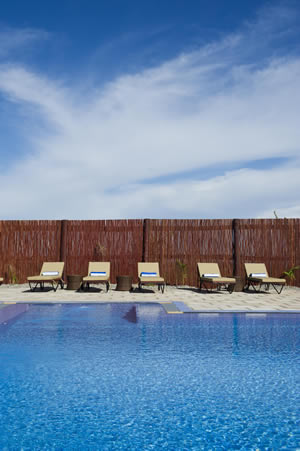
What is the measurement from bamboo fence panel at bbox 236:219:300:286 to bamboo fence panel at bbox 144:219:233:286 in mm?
382

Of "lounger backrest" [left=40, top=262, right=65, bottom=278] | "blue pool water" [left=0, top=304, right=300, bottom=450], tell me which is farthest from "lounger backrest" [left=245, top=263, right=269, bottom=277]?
"lounger backrest" [left=40, top=262, right=65, bottom=278]

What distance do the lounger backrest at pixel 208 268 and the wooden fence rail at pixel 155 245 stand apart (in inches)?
32.7

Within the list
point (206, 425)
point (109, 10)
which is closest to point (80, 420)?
point (206, 425)

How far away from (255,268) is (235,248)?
1.06m

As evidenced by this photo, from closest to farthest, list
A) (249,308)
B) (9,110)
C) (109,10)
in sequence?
(249,308) < (109,10) < (9,110)

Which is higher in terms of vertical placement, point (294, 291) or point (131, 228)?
point (131, 228)

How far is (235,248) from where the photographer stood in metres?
13.6

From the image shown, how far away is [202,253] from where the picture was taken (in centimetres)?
1365

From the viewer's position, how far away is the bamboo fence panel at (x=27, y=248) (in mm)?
13992

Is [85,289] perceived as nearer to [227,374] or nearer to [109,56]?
[109,56]

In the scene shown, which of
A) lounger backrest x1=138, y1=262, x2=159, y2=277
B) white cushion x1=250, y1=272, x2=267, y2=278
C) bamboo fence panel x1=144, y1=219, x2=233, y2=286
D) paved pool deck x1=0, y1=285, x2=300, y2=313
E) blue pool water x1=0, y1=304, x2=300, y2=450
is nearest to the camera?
blue pool water x1=0, y1=304, x2=300, y2=450

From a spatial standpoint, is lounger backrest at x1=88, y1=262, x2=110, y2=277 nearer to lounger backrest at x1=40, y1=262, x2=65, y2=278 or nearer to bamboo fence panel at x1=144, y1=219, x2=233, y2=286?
lounger backrest at x1=40, y1=262, x2=65, y2=278

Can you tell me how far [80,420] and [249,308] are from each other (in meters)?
5.50

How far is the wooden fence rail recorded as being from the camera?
44.4ft
